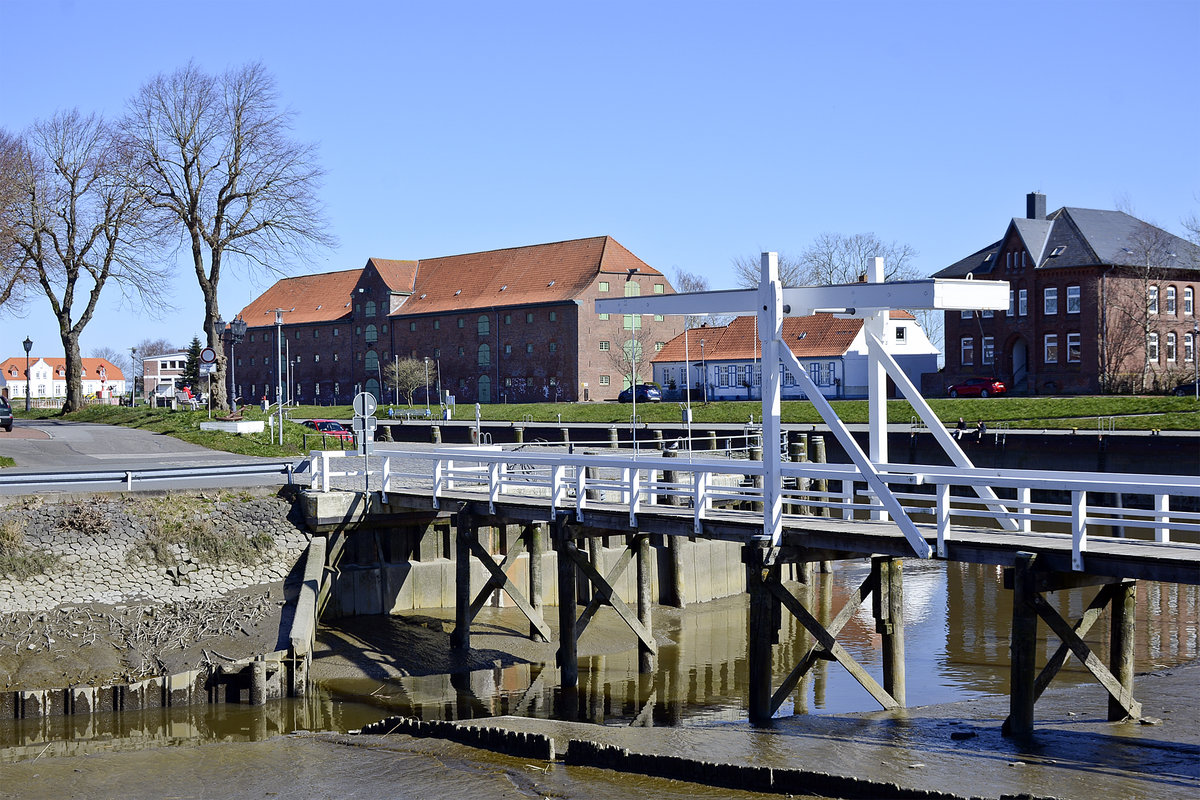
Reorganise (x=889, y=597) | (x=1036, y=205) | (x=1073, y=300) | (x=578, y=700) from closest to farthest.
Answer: (x=889, y=597), (x=578, y=700), (x=1073, y=300), (x=1036, y=205)

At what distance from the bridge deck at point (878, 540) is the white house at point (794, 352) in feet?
150

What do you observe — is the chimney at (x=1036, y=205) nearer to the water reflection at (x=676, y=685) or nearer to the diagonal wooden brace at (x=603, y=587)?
the water reflection at (x=676, y=685)

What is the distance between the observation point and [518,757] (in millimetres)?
13406

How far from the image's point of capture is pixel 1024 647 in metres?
13.0

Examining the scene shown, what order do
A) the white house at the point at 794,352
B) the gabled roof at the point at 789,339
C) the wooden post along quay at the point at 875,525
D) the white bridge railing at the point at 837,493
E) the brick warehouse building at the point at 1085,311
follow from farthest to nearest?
1. the gabled roof at the point at 789,339
2. the white house at the point at 794,352
3. the brick warehouse building at the point at 1085,311
4. the wooden post along quay at the point at 875,525
5. the white bridge railing at the point at 837,493

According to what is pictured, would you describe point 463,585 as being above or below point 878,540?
below

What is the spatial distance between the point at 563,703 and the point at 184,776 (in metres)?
6.09

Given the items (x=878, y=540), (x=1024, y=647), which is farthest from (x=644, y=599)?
(x=1024, y=647)

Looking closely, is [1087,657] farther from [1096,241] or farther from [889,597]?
[1096,241]

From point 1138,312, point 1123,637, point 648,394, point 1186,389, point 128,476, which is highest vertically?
point 1138,312

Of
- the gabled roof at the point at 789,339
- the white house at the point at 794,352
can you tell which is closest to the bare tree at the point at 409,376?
the white house at the point at 794,352

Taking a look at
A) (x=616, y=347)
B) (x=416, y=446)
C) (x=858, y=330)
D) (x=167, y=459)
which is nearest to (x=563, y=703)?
(x=167, y=459)

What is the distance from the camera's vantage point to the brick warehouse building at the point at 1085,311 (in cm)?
5984

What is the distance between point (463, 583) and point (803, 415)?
3633 centimetres
